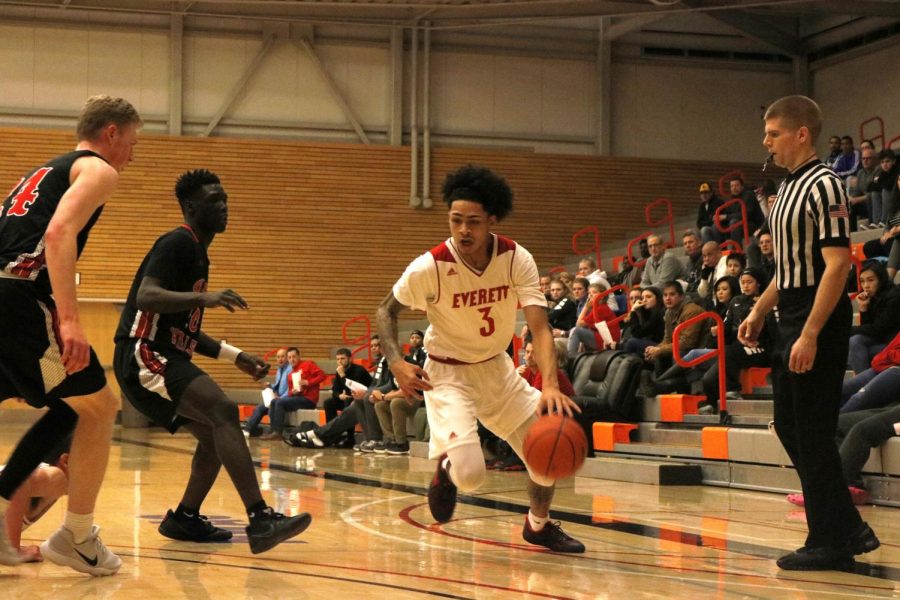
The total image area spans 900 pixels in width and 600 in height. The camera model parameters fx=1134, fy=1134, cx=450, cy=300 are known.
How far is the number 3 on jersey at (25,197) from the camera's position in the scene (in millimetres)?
4395

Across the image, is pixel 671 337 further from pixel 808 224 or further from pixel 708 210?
pixel 808 224

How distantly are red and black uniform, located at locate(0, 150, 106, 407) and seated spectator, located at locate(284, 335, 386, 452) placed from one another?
9210mm

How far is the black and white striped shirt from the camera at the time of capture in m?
4.88

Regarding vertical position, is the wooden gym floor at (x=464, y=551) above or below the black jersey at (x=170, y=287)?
below

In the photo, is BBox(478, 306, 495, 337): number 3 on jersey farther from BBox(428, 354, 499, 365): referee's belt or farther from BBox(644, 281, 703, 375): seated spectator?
BBox(644, 281, 703, 375): seated spectator

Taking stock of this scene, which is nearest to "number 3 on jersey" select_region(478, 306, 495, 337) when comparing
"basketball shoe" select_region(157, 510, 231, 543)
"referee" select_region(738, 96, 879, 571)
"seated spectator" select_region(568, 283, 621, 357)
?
"referee" select_region(738, 96, 879, 571)

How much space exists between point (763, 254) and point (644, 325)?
160cm

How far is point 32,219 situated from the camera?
437 centimetres

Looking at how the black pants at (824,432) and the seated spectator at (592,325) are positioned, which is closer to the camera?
the black pants at (824,432)

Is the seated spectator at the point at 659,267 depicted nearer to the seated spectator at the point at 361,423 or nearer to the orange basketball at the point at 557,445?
the seated spectator at the point at 361,423

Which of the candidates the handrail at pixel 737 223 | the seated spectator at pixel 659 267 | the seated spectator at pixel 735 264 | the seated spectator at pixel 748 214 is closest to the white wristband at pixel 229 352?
the seated spectator at pixel 735 264

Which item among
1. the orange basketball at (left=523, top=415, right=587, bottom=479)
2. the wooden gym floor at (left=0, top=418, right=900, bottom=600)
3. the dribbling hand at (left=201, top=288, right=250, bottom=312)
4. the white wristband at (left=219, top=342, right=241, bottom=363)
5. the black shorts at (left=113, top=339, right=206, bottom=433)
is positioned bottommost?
the wooden gym floor at (left=0, top=418, right=900, bottom=600)

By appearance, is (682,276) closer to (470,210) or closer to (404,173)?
(404,173)

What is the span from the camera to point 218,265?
66.0ft
